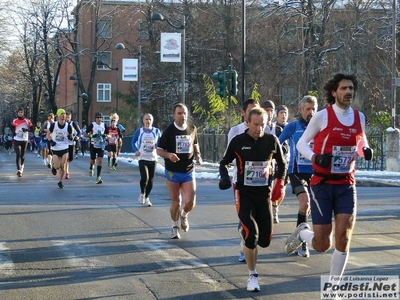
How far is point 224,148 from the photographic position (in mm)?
34469

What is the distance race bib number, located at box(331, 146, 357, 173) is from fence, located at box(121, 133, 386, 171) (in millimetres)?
21441

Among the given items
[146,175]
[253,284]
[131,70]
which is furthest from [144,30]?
[253,284]

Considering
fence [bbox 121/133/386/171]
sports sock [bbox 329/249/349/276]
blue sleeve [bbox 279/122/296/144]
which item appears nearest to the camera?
sports sock [bbox 329/249/349/276]

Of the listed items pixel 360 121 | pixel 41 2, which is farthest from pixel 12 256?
pixel 41 2

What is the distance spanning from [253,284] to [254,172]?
113 cm

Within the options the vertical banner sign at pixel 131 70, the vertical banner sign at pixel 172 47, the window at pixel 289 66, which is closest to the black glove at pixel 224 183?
the vertical banner sign at pixel 172 47

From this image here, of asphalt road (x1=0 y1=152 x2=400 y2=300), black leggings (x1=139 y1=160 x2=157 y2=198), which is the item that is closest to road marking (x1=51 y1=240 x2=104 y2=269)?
asphalt road (x1=0 y1=152 x2=400 y2=300)

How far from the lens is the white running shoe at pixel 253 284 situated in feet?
23.4

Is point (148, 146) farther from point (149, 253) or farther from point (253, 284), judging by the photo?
point (253, 284)

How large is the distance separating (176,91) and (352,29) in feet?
51.7

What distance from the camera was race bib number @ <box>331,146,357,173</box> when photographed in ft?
22.1

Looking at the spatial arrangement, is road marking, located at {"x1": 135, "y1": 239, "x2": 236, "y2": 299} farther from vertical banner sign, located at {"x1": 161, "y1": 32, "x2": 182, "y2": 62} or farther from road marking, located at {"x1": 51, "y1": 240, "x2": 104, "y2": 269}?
vertical banner sign, located at {"x1": 161, "y1": 32, "x2": 182, "y2": 62}

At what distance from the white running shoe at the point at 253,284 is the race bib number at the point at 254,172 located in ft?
3.08

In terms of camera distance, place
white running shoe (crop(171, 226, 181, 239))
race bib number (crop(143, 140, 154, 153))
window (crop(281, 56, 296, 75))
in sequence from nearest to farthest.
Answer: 1. white running shoe (crop(171, 226, 181, 239))
2. race bib number (crop(143, 140, 154, 153))
3. window (crop(281, 56, 296, 75))
